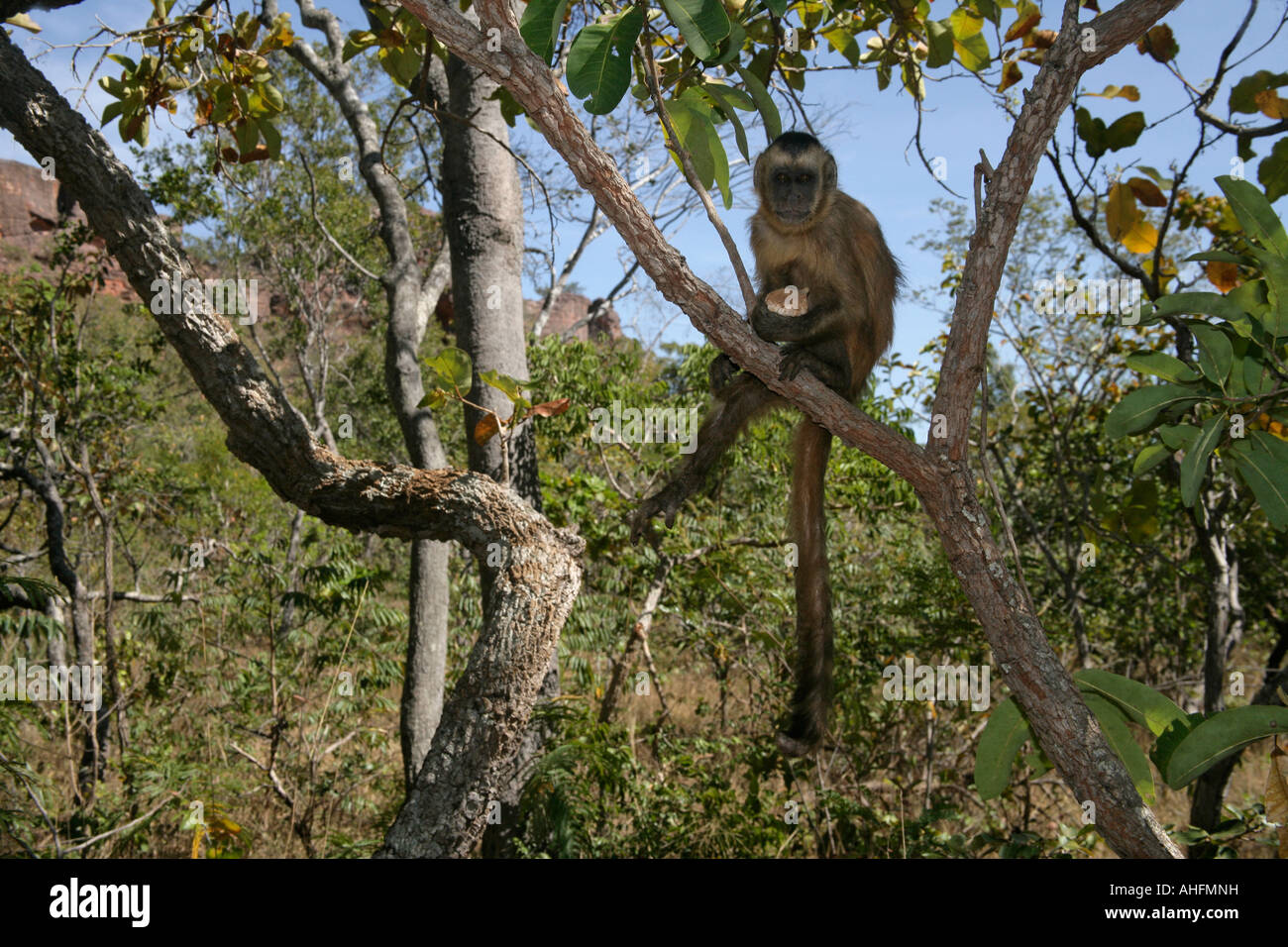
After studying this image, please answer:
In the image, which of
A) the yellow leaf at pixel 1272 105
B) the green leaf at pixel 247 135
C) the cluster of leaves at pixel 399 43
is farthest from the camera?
the green leaf at pixel 247 135

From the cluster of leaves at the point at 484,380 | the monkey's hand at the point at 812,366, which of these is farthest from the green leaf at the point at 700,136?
the cluster of leaves at the point at 484,380

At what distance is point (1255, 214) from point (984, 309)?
27.5 inches

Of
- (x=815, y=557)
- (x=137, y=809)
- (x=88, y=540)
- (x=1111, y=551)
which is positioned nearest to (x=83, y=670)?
(x=137, y=809)

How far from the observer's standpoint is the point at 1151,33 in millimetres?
3635

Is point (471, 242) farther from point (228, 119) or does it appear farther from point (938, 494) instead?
point (938, 494)

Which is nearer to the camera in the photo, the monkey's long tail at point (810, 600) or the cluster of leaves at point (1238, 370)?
the cluster of leaves at point (1238, 370)

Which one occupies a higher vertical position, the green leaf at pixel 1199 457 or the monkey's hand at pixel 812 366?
the monkey's hand at pixel 812 366

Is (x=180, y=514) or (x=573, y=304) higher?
(x=573, y=304)

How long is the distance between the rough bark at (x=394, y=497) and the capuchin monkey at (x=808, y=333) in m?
0.63

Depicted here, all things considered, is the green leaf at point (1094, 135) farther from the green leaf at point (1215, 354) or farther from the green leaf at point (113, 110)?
the green leaf at point (113, 110)

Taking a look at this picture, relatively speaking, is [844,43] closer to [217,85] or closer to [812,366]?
[812,366]

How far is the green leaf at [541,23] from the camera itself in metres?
2.20

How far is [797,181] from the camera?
4.27 m

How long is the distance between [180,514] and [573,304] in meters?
41.0
